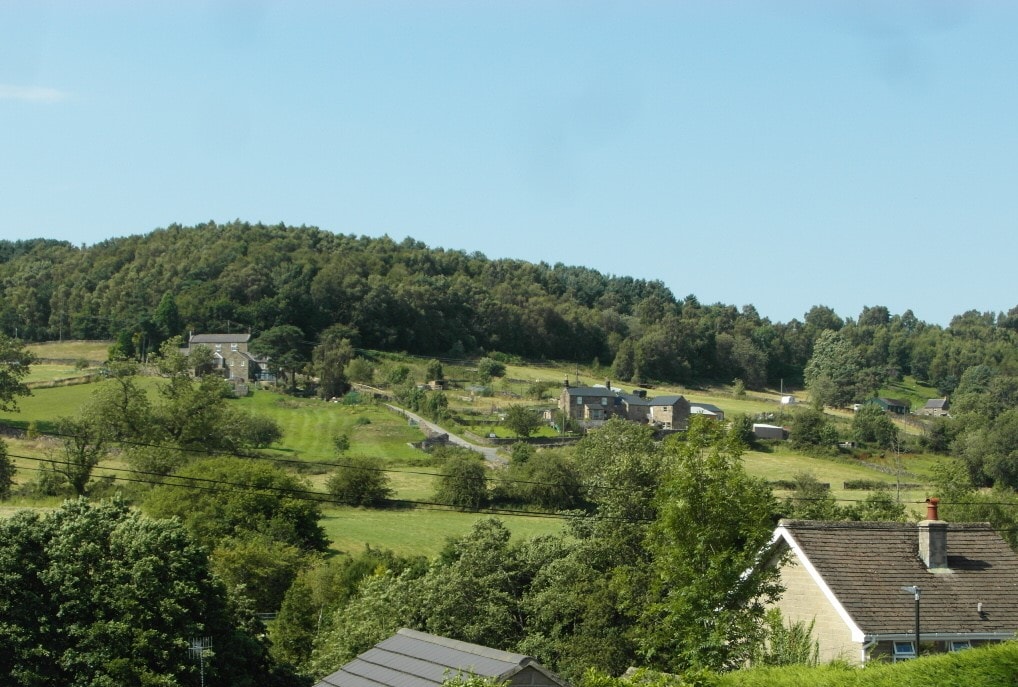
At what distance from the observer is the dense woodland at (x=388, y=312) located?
140 m

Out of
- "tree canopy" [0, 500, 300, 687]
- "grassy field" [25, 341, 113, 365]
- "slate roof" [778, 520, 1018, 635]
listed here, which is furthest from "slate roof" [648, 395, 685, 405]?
"slate roof" [778, 520, 1018, 635]

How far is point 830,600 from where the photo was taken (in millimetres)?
23516

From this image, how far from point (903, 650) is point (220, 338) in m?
107

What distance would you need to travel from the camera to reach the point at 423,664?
19.3m

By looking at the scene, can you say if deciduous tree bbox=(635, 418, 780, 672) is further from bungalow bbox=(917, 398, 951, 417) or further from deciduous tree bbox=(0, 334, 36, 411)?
bungalow bbox=(917, 398, 951, 417)

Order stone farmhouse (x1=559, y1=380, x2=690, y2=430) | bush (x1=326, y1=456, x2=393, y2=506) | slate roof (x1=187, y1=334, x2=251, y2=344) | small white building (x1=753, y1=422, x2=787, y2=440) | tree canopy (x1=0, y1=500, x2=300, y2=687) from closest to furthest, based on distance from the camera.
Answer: tree canopy (x1=0, y1=500, x2=300, y2=687)
bush (x1=326, y1=456, x2=393, y2=506)
small white building (x1=753, y1=422, x2=787, y2=440)
stone farmhouse (x1=559, y1=380, x2=690, y2=430)
slate roof (x1=187, y1=334, x2=251, y2=344)

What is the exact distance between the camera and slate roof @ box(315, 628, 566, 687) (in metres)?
18.4

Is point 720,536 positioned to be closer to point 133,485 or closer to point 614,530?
point 614,530

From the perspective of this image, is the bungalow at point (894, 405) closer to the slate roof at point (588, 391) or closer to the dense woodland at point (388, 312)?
the dense woodland at point (388, 312)

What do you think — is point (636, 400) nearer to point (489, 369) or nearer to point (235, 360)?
point (489, 369)

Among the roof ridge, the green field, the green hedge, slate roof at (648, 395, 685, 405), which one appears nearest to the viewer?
the green hedge

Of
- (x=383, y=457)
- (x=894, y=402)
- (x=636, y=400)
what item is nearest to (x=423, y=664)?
(x=383, y=457)

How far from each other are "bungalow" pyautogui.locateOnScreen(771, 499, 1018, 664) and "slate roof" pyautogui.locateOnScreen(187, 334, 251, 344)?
10319 cm

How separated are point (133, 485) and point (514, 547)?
3191 cm
